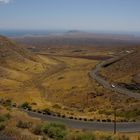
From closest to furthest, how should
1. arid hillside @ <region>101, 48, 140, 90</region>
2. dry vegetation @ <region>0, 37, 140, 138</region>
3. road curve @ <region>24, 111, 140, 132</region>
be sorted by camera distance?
1. road curve @ <region>24, 111, 140, 132</region>
2. dry vegetation @ <region>0, 37, 140, 138</region>
3. arid hillside @ <region>101, 48, 140, 90</region>

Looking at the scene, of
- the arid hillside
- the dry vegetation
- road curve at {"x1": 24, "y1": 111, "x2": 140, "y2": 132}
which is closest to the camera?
road curve at {"x1": 24, "y1": 111, "x2": 140, "y2": 132}

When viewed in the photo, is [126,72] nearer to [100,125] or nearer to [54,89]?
[54,89]

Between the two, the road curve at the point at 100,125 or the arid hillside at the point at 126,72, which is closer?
the road curve at the point at 100,125

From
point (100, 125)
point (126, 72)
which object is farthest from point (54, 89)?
point (100, 125)

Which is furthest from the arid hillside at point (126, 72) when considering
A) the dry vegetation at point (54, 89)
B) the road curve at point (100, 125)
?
the road curve at point (100, 125)

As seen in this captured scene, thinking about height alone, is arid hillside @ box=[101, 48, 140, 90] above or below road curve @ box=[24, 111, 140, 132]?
below

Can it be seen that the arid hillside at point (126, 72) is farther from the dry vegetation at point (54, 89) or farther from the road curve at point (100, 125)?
the road curve at point (100, 125)

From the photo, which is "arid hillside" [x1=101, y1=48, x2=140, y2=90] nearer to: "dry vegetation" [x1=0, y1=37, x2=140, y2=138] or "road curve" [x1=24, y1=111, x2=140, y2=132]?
"dry vegetation" [x1=0, y1=37, x2=140, y2=138]

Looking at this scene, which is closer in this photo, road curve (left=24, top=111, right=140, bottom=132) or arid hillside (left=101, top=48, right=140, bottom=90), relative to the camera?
road curve (left=24, top=111, right=140, bottom=132)

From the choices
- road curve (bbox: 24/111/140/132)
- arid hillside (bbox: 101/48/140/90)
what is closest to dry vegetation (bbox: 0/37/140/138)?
arid hillside (bbox: 101/48/140/90)

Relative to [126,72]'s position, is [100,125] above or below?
above

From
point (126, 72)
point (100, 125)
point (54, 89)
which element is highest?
point (100, 125)

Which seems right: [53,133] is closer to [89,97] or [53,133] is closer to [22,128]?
[22,128]
